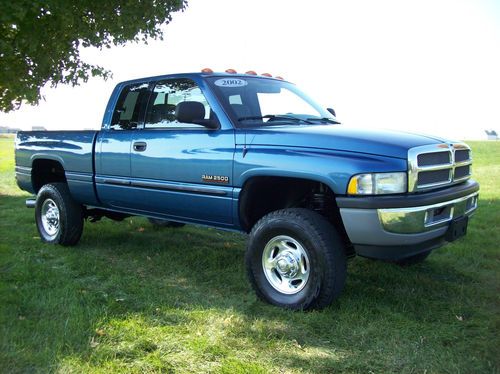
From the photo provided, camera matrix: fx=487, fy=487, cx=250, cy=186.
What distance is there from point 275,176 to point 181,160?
41.4 inches

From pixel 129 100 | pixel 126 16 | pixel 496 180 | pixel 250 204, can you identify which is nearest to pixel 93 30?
pixel 126 16

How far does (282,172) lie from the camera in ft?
12.7

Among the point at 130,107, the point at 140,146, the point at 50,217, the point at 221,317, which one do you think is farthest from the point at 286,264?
the point at 50,217

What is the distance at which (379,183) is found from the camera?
3.50 metres

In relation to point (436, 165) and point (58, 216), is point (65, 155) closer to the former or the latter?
point (58, 216)

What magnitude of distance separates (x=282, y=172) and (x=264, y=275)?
0.89 metres

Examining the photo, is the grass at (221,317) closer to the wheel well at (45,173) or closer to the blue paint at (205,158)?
the blue paint at (205,158)

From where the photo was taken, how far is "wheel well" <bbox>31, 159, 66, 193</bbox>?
657 centimetres

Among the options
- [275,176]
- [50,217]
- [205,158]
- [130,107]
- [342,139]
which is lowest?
[50,217]

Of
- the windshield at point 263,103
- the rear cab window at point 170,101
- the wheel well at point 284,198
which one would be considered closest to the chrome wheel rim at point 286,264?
the wheel well at point 284,198

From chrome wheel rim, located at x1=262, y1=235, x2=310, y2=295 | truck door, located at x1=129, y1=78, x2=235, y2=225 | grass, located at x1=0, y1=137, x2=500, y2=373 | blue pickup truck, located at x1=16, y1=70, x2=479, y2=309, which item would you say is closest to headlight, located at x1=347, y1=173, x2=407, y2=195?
blue pickup truck, located at x1=16, y1=70, x2=479, y2=309

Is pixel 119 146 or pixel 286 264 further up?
pixel 119 146

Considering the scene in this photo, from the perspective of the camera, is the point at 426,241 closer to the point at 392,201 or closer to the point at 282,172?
the point at 392,201

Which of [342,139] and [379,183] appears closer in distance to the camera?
[379,183]
